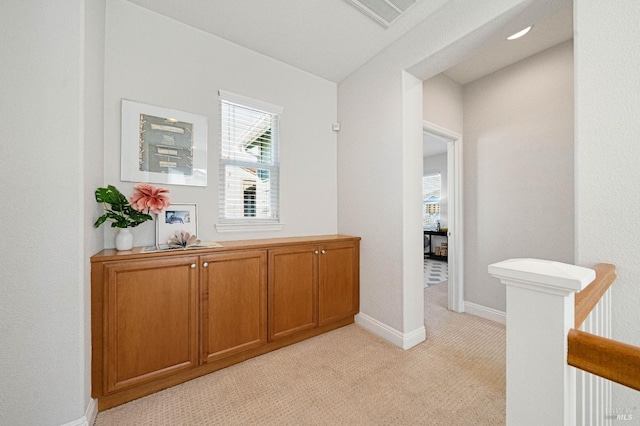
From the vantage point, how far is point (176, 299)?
5.52ft

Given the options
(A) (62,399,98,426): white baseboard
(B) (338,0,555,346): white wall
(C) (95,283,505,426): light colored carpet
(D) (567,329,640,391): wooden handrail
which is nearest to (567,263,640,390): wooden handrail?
(D) (567,329,640,391): wooden handrail

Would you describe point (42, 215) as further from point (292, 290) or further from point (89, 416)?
point (292, 290)

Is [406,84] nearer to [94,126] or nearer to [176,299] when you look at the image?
[94,126]

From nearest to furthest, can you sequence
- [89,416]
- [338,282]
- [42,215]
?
[42,215], [89,416], [338,282]

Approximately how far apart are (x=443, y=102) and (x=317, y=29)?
1.72m

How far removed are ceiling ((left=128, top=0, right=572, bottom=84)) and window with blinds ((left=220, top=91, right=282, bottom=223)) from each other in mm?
556

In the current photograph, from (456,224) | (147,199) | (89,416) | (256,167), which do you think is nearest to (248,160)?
(256,167)

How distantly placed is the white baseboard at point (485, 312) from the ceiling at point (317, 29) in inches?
110

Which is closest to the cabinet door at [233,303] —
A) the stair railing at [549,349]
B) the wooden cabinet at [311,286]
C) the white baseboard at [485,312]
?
the wooden cabinet at [311,286]

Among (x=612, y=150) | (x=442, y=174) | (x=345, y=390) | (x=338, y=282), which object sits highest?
(x=442, y=174)

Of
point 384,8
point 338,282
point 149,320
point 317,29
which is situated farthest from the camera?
point 338,282

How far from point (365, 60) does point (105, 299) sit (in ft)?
9.99

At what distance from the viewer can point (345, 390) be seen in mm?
1666

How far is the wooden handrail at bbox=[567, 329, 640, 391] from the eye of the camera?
508 millimetres
